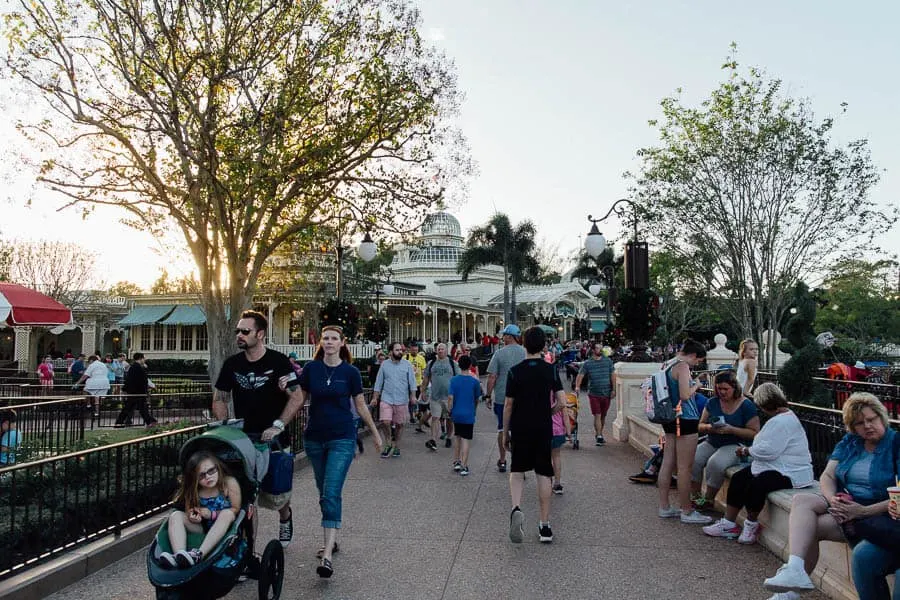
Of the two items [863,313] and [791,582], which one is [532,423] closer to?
[791,582]

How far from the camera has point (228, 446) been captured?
4359mm

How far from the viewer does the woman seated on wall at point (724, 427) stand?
666 centimetres

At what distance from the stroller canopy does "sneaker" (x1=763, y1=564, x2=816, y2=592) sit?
327 centimetres

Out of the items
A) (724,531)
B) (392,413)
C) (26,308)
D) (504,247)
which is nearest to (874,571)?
(724,531)

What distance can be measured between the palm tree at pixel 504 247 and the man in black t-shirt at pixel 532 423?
4177cm

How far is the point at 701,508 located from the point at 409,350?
739 centimetres

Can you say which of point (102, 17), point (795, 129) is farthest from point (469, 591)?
point (795, 129)

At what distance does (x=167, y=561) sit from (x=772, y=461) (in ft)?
15.1

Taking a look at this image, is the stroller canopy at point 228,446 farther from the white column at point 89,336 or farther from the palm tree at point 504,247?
the white column at point 89,336

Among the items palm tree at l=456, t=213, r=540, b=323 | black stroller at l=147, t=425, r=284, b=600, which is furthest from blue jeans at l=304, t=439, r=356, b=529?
palm tree at l=456, t=213, r=540, b=323

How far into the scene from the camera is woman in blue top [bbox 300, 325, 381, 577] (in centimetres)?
529

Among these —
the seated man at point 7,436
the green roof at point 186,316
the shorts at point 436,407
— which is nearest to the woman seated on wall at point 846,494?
the shorts at point 436,407

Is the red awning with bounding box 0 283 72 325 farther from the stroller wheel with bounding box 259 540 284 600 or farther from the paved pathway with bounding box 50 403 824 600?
the stroller wheel with bounding box 259 540 284 600

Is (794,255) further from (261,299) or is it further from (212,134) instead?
(261,299)
